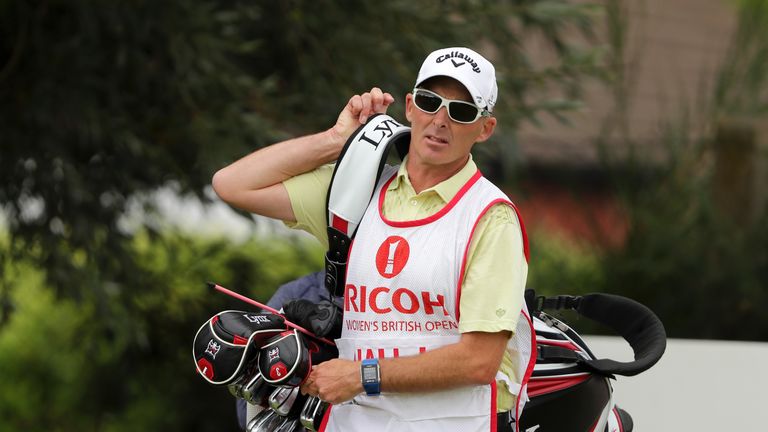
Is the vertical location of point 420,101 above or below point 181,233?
above

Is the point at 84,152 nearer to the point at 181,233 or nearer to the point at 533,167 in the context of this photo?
the point at 181,233

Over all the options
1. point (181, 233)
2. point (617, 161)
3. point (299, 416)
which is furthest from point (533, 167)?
point (299, 416)

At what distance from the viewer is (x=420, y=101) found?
8.96ft

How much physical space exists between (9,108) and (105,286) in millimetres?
1106

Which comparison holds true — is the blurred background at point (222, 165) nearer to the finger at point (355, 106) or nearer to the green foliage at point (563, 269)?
the green foliage at point (563, 269)

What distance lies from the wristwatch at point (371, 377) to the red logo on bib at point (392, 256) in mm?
211

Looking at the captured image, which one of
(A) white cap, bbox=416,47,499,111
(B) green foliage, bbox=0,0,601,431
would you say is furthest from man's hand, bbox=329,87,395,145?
(B) green foliage, bbox=0,0,601,431

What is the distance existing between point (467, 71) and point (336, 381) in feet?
2.56

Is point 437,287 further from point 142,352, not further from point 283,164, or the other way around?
point 142,352

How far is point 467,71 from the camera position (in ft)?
8.82

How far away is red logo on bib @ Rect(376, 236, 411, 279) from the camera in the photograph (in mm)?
2646

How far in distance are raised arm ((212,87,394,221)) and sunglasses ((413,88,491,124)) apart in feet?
0.86

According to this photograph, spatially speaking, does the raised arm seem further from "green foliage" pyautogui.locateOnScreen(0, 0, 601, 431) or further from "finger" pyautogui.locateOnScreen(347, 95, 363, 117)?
"green foliage" pyautogui.locateOnScreen(0, 0, 601, 431)

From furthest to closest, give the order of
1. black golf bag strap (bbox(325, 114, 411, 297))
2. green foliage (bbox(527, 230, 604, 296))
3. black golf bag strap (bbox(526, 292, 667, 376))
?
1. green foliage (bbox(527, 230, 604, 296))
2. black golf bag strap (bbox(526, 292, 667, 376))
3. black golf bag strap (bbox(325, 114, 411, 297))
